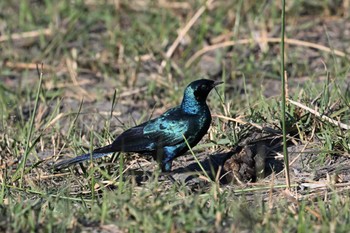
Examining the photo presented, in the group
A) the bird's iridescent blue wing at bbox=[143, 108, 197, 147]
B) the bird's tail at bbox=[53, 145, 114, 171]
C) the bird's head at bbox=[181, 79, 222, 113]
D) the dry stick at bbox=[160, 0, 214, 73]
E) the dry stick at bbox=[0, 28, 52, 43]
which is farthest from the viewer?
the dry stick at bbox=[0, 28, 52, 43]

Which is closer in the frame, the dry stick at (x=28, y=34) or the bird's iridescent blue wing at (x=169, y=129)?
the bird's iridescent blue wing at (x=169, y=129)

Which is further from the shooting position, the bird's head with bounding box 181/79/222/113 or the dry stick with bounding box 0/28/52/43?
the dry stick with bounding box 0/28/52/43

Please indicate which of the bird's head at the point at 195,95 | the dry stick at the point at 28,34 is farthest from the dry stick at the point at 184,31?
the bird's head at the point at 195,95

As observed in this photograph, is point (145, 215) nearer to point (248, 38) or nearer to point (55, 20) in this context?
point (248, 38)

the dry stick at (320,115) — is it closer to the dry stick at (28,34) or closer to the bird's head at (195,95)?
the bird's head at (195,95)

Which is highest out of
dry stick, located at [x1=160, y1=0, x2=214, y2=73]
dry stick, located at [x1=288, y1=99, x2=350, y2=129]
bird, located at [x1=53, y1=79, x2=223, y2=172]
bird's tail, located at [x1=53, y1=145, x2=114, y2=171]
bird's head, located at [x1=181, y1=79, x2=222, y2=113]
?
dry stick, located at [x1=160, y1=0, x2=214, y2=73]

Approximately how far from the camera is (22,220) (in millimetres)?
3990

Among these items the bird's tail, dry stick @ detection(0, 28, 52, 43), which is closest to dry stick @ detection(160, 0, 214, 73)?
dry stick @ detection(0, 28, 52, 43)

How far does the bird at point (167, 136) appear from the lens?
16.8 feet

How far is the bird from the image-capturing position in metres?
5.11

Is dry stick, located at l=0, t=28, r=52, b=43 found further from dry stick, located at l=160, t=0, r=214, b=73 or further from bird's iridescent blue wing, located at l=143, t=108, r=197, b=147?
bird's iridescent blue wing, located at l=143, t=108, r=197, b=147

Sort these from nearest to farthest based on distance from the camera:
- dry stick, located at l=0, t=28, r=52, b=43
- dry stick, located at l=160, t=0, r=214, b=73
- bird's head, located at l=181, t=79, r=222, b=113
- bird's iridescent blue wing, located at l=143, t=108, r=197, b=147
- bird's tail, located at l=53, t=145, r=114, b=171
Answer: bird's tail, located at l=53, t=145, r=114, b=171 < bird's iridescent blue wing, located at l=143, t=108, r=197, b=147 < bird's head, located at l=181, t=79, r=222, b=113 < dry stick, located at l=160, t=0, r=214, b=73 < dry stick, located at l=0, t=28, r=52, b=43

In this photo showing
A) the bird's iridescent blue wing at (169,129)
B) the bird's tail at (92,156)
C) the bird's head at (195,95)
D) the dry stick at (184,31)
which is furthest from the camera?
the dry stick at (184,31)

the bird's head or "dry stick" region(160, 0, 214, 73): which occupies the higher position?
"dry stick" region(160, 0, 214, 73)
